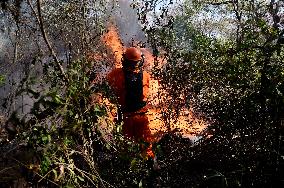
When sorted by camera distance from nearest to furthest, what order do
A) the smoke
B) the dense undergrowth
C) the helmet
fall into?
the dense undergrowth, the helmet, the smoke

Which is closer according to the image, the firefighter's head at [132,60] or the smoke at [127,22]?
the firefighter's head at [132,60]

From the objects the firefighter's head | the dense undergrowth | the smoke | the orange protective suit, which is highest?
the smoke

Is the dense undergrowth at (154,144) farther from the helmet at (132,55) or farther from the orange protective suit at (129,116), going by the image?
the helmet at (132,55)

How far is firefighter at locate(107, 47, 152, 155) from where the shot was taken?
464 cm

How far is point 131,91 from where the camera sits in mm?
4660

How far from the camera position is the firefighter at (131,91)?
15.2ft

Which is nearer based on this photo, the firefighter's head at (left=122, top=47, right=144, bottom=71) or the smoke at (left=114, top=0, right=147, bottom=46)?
the firefighter's head at (left=122, top=47, right=144, bottom=71)

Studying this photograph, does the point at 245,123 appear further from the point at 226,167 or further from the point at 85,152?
the point at 85,152

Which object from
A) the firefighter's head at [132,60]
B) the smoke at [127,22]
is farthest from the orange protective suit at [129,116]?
the smoke at [127,22]

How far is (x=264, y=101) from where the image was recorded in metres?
2.77

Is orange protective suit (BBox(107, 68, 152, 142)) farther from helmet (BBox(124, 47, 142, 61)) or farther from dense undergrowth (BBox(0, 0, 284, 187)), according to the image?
dense undergrowth (BBox(0, 0, 284, 187))

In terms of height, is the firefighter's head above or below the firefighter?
above

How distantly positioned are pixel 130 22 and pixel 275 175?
73.2 feet

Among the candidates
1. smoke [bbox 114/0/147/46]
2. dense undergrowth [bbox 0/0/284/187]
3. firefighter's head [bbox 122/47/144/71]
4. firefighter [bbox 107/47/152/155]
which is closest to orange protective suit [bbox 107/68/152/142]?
firefighter [bbox 107/47/152/155]
